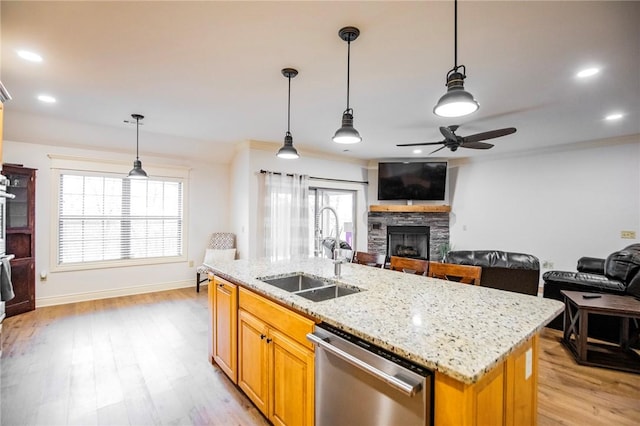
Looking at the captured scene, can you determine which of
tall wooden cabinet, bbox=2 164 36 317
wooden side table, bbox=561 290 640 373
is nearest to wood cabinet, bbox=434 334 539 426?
wooden side table, bbox=561 290 640 373

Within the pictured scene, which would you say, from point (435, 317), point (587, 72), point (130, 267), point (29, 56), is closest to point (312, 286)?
point (435, 317)

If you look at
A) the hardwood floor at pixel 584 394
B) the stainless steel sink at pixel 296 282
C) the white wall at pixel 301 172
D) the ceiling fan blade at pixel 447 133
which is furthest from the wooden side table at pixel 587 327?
the white wall at pixel 301 172

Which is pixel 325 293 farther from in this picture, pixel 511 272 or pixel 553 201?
pixel 553 201

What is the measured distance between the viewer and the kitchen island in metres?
1.02

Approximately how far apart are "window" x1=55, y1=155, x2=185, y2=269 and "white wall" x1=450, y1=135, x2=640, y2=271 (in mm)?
5963

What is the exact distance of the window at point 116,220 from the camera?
15.1 ft

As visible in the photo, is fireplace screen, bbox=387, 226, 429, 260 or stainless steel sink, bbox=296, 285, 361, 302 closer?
stainless steel sink, bbox=296, 285, 361, 302

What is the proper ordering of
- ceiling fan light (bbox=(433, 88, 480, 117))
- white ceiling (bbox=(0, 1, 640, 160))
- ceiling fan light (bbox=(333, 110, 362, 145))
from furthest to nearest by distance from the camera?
ceiling fan light (bbox=(333, 110, 362, 145)) < white ceiling (bbox=(0, 1, 640, 160)) < ceiling fan light (bbox=(433, 88, 480, 117))

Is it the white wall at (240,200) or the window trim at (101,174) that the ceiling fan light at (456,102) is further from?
the window trim at (101,174)

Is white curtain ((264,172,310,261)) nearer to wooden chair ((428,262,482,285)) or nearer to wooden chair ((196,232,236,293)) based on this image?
wooden chair ((196,232,236,293))

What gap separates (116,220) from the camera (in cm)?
499

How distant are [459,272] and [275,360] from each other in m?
1.51

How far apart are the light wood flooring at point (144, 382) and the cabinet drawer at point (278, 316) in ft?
2.46

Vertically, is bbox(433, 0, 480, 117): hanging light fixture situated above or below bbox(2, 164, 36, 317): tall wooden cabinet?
above
